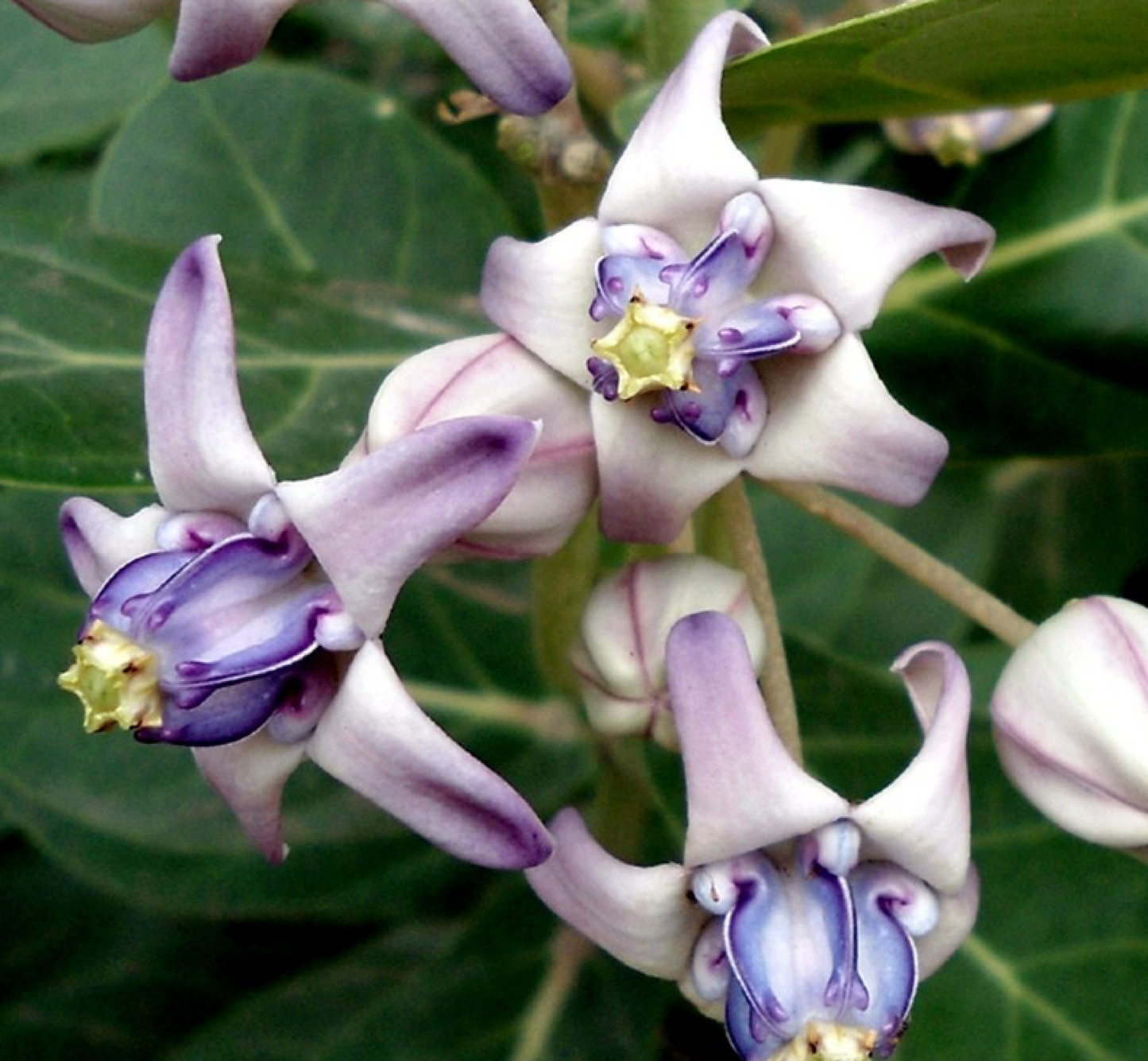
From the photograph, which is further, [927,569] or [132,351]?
[132,351]

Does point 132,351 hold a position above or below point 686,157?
below

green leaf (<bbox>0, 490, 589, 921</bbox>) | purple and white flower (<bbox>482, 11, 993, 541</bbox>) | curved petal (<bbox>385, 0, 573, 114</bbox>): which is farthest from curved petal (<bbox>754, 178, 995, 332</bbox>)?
green leaf (<bbox>0, 490, 589, 921</bbox>)

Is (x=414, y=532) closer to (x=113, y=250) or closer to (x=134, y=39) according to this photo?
(x=113, y=250)

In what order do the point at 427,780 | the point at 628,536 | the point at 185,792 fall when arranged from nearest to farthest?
1. the point at 427,780
2. the point at 628,536
3. the point at 185,792

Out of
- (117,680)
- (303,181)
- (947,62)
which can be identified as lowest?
(303,181)

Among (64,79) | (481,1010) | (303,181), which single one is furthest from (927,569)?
(64,79)

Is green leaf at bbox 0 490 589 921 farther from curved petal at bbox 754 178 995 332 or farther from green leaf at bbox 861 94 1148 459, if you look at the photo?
curved petal at bbox 754 178 995 332

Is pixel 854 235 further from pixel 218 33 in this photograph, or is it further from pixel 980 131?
pixel 980 131

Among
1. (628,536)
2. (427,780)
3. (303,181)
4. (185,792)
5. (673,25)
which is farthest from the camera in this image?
(303,181)
